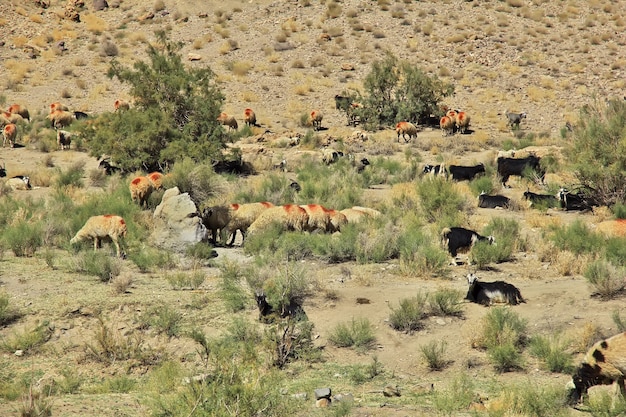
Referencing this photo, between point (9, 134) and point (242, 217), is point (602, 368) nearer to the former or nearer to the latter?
point (242, 217)

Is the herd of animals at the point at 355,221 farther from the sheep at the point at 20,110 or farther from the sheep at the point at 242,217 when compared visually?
the sheep at the point at 20,110

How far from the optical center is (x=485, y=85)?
3700cm

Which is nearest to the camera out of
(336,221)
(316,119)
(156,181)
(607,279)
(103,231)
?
(607,279)

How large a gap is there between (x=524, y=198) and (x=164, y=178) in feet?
31.0

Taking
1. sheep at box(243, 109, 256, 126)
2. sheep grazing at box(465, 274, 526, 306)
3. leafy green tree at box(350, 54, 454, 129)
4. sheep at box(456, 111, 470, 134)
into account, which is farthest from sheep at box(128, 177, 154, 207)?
sheep at box(456, 111, 470, 134)

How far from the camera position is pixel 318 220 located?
15.7m

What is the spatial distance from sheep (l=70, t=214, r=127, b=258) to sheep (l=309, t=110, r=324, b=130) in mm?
17170

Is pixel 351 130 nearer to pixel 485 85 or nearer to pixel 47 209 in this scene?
pixel 485 85

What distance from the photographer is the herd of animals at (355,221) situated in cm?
771

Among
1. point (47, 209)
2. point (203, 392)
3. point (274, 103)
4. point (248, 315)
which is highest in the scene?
point (203, 392)

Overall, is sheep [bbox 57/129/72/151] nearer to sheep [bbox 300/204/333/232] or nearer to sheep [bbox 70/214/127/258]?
sheep [bbox 70/214/127/258]

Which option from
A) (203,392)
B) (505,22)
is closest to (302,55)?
(505,22)

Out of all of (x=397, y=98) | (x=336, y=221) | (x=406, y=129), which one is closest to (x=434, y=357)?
(x=336, y=221)

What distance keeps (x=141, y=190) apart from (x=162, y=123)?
4.64m
